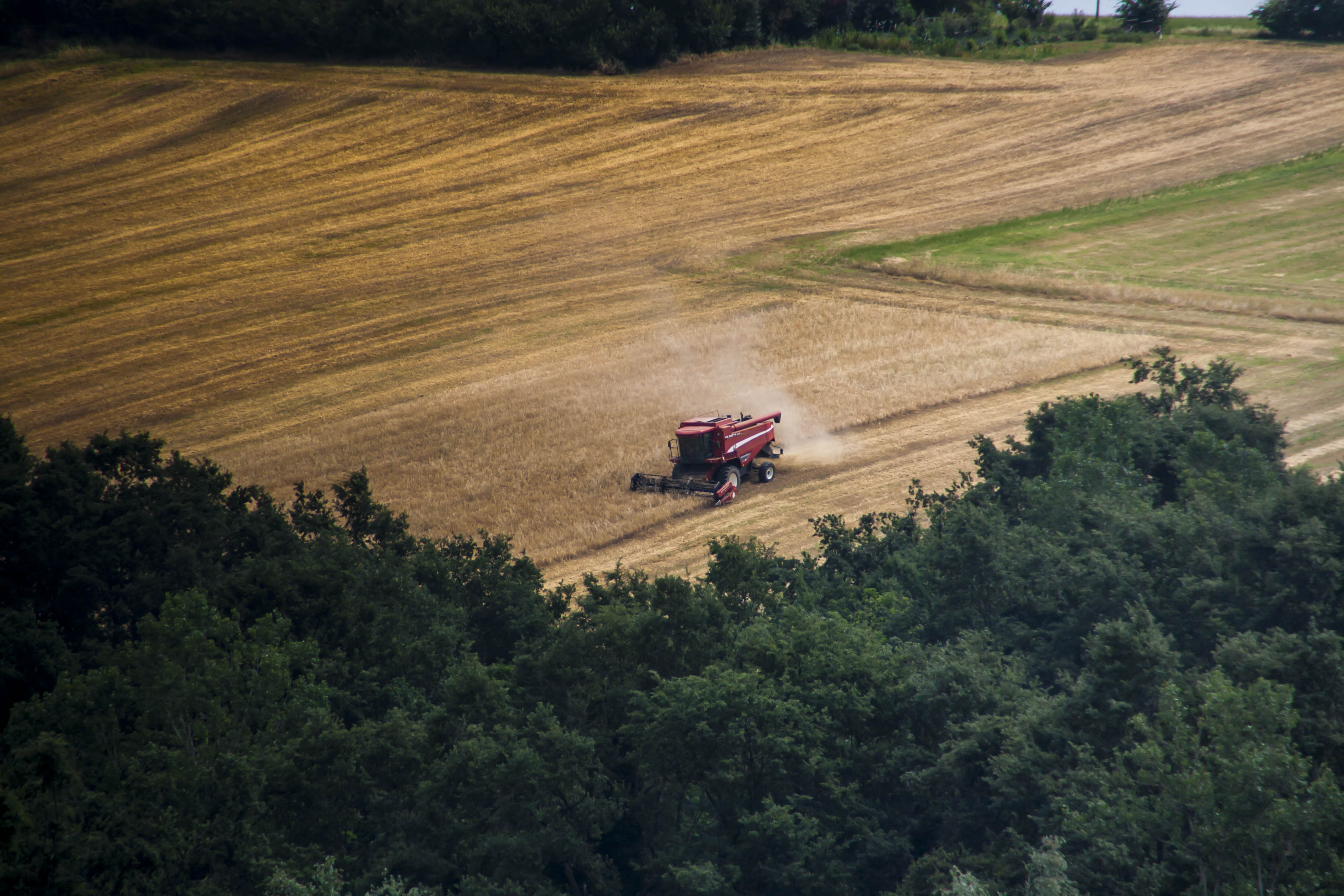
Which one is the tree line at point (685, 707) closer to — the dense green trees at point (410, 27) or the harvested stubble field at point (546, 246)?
the harvested stubble field at point (546, 246)

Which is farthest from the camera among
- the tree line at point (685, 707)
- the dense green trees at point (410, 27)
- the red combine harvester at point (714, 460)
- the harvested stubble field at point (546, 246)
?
the dense green trees at point (410, 27)

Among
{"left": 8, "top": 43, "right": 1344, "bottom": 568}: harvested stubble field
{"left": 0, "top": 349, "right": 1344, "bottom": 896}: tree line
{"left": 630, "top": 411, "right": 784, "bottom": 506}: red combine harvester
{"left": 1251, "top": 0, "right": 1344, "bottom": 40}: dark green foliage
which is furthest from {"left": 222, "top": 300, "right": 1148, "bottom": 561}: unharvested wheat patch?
{"left": 1251, "top": 0, "right": 1344, "bottom": 40}: dark green foliage

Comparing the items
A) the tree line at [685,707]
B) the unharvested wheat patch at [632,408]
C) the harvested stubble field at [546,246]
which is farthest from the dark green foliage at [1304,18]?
the tree line at [685,707]

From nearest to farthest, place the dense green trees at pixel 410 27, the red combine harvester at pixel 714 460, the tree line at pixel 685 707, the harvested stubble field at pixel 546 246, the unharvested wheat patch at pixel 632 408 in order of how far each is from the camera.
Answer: the tree line at pixel 685 707 < the unharvested wheat patch at pixel 632 408 < the red combine harvester at pixel 714 460 < the harvested stubble field at pixel 546 246 < the dense green trees at pixel 410 27

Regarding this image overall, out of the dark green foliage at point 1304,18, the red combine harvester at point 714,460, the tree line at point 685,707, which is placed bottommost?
the red combine harvester at point 714,460

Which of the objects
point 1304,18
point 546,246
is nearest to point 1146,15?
point 1304,18

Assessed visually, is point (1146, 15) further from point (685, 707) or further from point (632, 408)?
point (685, 707)
